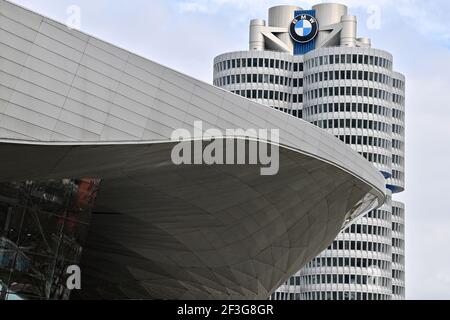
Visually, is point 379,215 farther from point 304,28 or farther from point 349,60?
point 304,28

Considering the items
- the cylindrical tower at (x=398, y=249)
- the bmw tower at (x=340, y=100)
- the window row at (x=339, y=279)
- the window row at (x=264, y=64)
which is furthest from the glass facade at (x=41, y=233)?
the cylindrical tower at (x=398, y=249)

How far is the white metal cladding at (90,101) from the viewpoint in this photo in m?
23.7

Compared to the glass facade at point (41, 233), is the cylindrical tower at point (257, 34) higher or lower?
higher

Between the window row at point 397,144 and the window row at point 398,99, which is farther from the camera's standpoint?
the window row at point 398,99

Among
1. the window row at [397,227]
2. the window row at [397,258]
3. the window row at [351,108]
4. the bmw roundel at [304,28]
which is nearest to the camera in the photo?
the window row at [351,108]

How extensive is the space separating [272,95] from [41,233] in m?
110

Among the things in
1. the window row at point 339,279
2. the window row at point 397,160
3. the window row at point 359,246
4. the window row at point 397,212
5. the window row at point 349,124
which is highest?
the window row at point 349,124

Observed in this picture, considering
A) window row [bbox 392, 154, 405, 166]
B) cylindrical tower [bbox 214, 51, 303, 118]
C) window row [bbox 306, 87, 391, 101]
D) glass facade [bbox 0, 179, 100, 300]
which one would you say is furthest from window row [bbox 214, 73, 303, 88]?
glass facade [bbox 0, 179, 100, 300]

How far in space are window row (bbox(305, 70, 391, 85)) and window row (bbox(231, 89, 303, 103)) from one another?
4274 millimetres

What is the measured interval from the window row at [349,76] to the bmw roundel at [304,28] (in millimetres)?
7708

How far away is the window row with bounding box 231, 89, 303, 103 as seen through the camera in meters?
136

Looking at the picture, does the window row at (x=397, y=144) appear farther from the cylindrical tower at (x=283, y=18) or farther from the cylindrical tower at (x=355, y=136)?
the cylindrical tower at (x=283, y=18)

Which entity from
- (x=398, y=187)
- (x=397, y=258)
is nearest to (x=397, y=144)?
(x=398, y=187)
